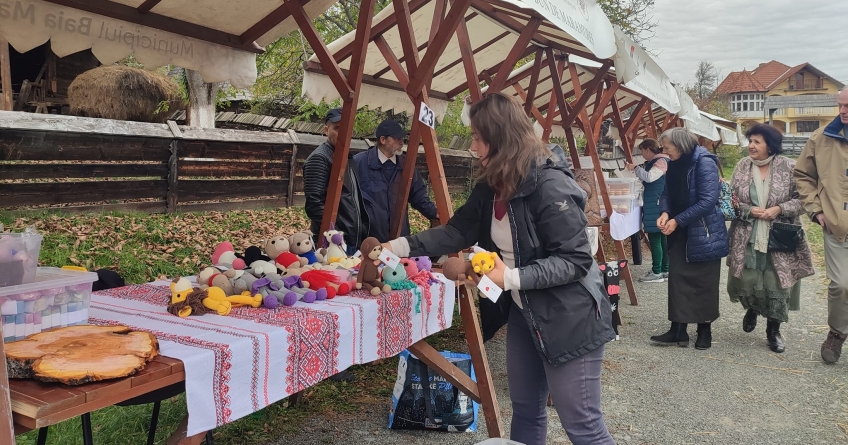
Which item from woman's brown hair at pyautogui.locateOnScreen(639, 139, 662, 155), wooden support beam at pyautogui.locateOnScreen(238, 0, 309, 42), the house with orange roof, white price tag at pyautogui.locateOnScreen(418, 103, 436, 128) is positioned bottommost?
white price tag at pyautogui.locateOnScreen(418, 103, 436, 128)

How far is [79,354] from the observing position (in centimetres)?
161

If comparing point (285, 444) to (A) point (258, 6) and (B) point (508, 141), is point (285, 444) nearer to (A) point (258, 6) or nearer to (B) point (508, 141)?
(B) point (508, 141)

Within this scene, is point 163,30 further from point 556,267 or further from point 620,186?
point 620,186

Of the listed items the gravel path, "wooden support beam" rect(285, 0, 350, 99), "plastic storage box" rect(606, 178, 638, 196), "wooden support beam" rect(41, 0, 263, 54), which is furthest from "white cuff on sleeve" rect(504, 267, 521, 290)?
"plastic storage box" rect(606, 178, 638, 196)

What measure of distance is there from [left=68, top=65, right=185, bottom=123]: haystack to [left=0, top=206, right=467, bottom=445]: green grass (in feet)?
16.6

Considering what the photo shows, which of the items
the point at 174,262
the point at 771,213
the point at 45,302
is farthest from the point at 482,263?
the point at 174,262

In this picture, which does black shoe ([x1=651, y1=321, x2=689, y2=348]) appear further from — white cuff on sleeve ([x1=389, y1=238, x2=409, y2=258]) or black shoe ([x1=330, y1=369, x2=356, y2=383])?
white cuff on sleeve ([x1=389, y1=238, x2=409, y2=258])

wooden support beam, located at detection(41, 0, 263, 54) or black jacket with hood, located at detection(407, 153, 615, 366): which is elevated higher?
wooden support beam, located at detection(41, 0, 263, 54)

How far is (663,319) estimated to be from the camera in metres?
6.41

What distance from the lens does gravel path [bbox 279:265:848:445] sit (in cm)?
361

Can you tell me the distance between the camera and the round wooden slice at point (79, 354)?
1.52m

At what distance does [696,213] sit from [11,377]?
4.76 meters

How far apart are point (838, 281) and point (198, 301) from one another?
4660 millimetres

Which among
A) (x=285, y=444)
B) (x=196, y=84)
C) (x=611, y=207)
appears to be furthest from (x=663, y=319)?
(x=196, y=84)
